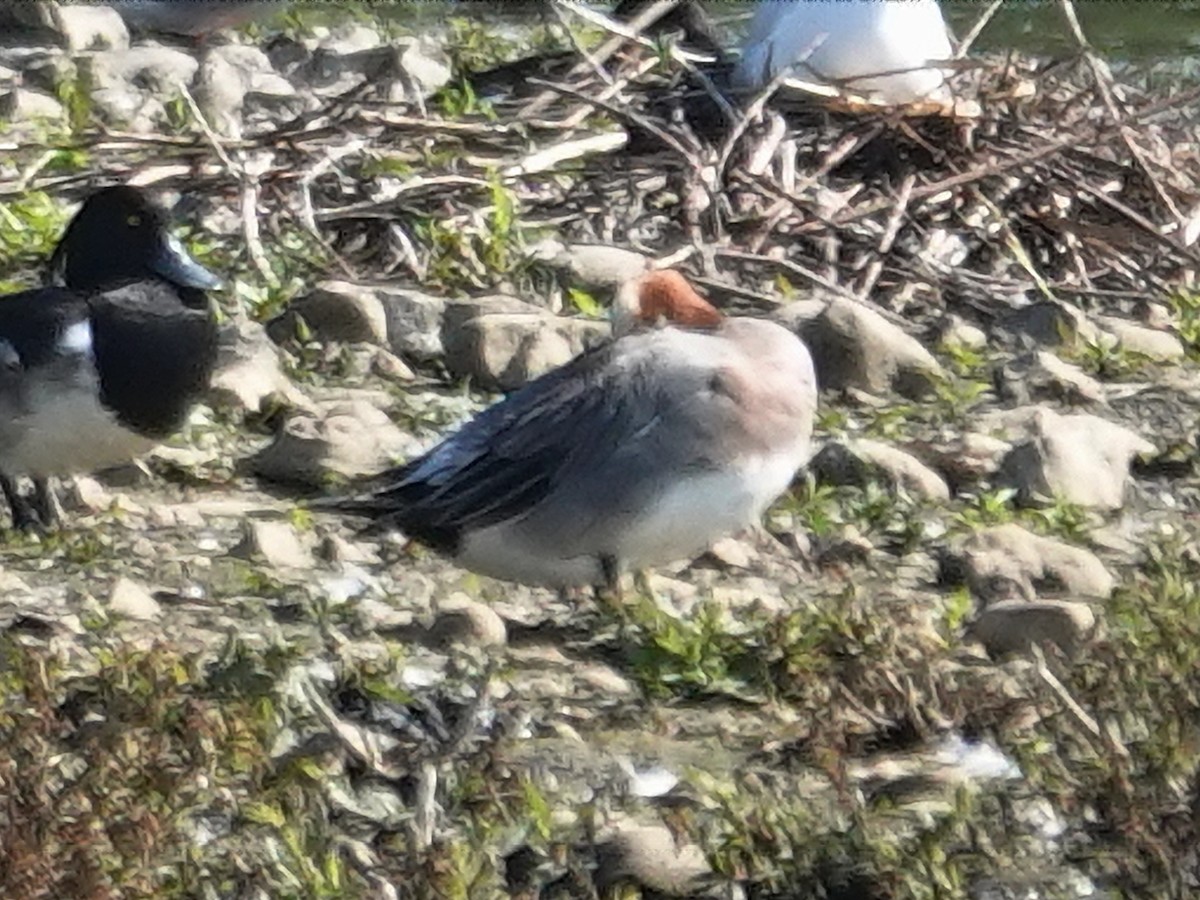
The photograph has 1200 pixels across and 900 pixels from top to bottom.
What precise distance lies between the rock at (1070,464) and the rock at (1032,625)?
33.5 inches

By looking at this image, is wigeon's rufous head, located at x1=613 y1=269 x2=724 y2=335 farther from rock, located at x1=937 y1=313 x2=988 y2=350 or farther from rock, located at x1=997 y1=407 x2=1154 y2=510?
rock, located at x1=937 y1=313 x2=988 y2=350

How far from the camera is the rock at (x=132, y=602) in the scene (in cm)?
459

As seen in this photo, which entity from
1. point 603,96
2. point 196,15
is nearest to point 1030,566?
point 603,96

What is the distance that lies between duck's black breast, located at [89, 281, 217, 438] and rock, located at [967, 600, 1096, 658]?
1633mm

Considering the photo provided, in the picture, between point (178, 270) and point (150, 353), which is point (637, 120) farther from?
point (150, 353)

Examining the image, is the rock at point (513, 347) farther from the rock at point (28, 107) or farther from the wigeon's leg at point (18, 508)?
the rock at point (28, 107)

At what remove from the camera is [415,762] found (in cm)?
386

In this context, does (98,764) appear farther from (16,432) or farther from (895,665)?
(16,432)

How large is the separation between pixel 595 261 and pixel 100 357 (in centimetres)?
158

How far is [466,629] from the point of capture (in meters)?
4.50

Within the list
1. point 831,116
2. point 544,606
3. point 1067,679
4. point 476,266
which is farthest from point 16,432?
point 831,116

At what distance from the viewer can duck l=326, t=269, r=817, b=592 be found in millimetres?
4469

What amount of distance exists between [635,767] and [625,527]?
22.8 inches

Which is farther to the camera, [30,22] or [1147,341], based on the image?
[30,22]
